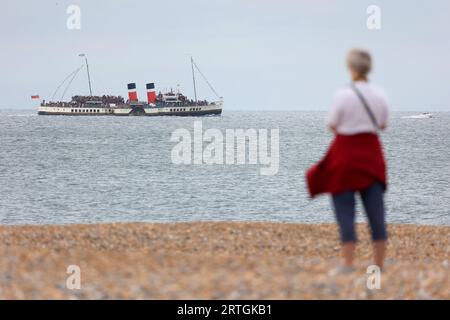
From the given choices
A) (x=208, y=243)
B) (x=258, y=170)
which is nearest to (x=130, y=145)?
(x=258, y=170)

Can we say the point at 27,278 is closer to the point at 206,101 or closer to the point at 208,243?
the point at 208,243

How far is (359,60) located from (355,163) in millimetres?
1008

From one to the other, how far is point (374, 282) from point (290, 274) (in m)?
0.92

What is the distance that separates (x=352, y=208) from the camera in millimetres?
7629

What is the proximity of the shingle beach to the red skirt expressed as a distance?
118cm

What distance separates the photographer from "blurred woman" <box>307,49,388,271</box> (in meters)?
7.39

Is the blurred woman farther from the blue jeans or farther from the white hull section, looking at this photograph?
the white hull section

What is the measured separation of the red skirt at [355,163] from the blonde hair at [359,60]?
0.65 m

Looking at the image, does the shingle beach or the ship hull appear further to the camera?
the ship hull

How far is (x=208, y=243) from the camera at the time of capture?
11.7m

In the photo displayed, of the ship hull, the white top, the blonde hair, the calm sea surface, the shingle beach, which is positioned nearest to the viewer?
the white top

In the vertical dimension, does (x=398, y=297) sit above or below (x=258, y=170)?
above

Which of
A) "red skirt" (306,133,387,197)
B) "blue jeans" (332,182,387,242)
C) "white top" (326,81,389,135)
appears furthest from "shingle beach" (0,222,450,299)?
"white top" (326,81,389,135)

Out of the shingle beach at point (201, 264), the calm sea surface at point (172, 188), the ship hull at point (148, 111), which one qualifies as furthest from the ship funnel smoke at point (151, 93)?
the shingle beach at point (201, 264)
